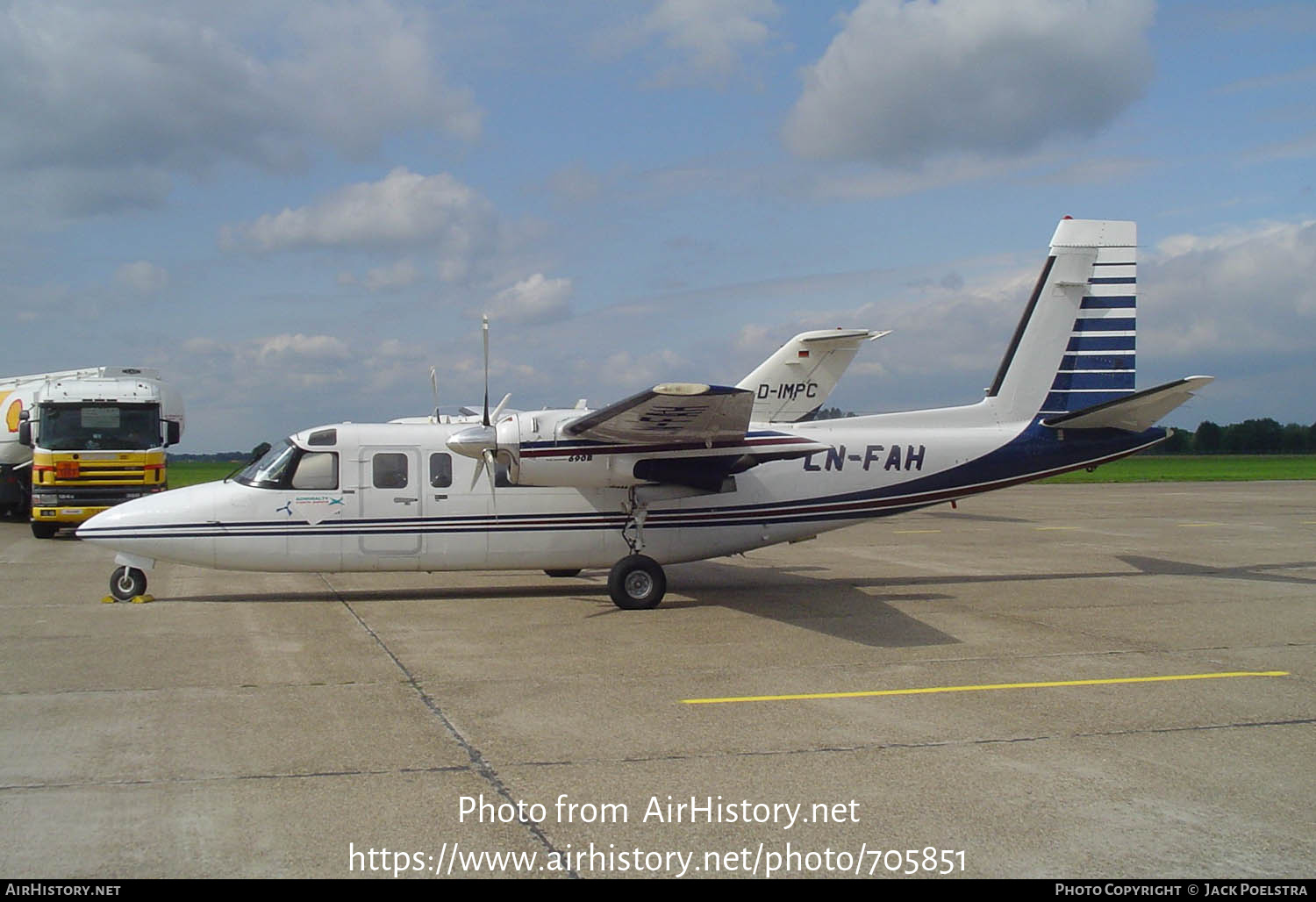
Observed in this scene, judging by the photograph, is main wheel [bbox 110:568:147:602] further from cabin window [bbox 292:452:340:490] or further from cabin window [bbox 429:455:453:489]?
cabin window [bbox 429:455:453:489]

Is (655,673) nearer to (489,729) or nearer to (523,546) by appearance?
(489,729)

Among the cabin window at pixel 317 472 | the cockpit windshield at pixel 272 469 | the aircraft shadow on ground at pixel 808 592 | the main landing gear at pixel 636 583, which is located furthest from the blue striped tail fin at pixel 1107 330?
the cockpit windshield at pixel 272 469

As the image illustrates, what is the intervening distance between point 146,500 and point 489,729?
25.8 ft

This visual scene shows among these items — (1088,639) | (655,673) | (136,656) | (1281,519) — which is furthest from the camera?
(1281,519)

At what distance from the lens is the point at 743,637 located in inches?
424

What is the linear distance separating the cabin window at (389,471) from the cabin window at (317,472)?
480 millimetres

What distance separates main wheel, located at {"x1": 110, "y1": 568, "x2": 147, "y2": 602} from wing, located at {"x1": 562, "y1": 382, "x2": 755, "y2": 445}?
5.81 meters

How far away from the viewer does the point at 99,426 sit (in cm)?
2088

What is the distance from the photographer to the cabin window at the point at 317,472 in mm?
12852

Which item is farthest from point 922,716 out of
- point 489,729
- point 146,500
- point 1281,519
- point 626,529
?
point 1281,519

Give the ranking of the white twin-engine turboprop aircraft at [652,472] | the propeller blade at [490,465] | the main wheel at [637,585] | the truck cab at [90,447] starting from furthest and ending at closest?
the truck cab at [90,447]
the main wheel at [637,585]
the white twin-engine turboprop aircraft at [652,472]
the propeller blade at [490,465]

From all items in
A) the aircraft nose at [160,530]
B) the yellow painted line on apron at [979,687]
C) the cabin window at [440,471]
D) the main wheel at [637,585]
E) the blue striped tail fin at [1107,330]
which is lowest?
the yellow painted line on apron at [979,687]

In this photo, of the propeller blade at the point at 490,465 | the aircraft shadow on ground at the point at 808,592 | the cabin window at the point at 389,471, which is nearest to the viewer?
the aircraft shadow on ground at the point at 808,592

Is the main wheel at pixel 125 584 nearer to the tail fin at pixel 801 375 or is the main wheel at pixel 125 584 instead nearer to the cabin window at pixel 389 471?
the cabin window at pixel 389 471
